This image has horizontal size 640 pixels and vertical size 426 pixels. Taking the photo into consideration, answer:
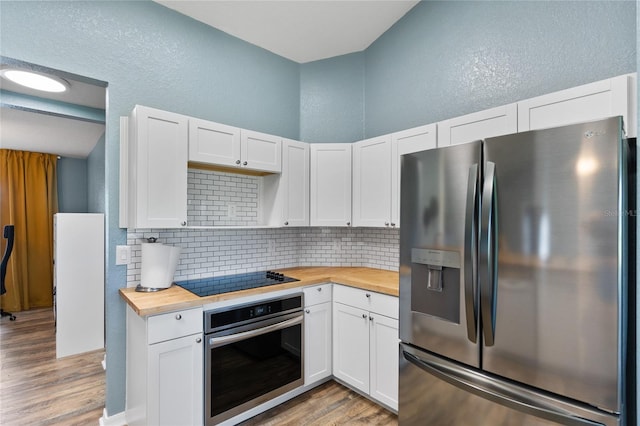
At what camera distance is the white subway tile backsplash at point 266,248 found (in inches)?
94.1

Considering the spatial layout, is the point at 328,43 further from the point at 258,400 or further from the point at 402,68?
the point at 258,400

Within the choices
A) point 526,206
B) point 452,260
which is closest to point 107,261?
point 452,260

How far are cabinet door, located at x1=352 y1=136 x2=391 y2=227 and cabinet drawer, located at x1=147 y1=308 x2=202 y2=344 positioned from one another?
1523mm

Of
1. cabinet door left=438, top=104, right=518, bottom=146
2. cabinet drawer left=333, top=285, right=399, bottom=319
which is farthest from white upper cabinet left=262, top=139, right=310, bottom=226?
cabinet door left=438, top=104, right=518, bottom=146

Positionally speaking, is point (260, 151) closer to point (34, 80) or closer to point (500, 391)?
point (34, 80)

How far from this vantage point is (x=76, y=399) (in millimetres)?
2424

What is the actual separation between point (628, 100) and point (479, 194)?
0.84 meters

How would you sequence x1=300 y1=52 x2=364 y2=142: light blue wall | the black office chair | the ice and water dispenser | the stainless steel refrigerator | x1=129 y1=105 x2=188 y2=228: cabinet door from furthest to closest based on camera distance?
the black office chair
x1=300 y1=52 x2=364 y2=142: light blue wall
x1=129 y1=105 x2=188 y2=228: cabinet door
the ice and water dispenser
the stainless steel refrigerator

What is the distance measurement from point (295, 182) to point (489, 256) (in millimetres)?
1795

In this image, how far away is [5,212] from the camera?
16.0 ft

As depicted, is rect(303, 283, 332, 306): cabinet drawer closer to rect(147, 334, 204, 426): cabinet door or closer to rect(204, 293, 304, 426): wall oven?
rect(204, 293, 304, 426): wall oven

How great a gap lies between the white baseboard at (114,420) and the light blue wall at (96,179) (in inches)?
120

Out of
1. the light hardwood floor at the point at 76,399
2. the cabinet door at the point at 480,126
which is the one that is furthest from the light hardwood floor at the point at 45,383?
the cabinet door at the point at 480,126

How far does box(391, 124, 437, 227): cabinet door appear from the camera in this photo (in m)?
2.27
